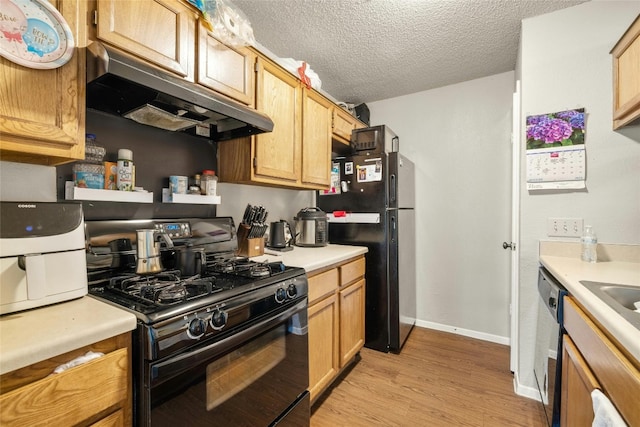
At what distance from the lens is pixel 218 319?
3.13ft

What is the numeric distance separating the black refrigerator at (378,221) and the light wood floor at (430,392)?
263mm

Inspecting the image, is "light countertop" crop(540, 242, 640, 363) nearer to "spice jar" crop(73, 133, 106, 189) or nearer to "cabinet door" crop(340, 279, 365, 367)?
"cabinet door" crop(340, 279, 365, 367)

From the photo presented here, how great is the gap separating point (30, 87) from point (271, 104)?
3.64ft

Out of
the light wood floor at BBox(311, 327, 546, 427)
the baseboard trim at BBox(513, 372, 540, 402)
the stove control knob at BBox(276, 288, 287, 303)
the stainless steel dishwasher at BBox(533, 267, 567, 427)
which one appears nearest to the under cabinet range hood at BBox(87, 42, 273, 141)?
the stove control knob at BBox(276, 288, 287, 303)

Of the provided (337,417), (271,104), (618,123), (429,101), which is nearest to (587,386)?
(337,417)

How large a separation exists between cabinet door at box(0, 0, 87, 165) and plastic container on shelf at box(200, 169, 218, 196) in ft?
2.20

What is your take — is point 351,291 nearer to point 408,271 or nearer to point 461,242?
point 408,271

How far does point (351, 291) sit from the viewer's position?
2.04 meters

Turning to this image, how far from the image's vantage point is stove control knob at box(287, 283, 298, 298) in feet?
4.24

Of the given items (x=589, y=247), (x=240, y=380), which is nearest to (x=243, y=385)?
(x=240, y=380)

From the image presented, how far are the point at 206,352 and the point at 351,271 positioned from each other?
126cm

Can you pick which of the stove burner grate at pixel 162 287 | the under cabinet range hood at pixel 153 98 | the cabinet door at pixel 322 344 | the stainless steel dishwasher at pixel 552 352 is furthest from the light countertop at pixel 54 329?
the stainless steel dishwasher at pixel 552 352

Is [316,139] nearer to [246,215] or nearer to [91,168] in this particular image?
[246,215]

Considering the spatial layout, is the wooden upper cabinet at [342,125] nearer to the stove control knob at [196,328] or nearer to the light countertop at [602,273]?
the light countertop at [602,273]
